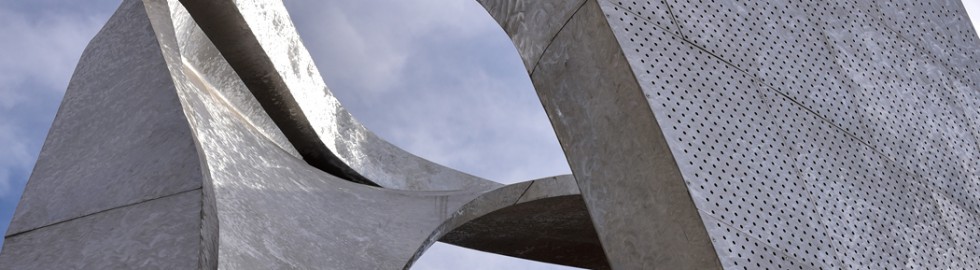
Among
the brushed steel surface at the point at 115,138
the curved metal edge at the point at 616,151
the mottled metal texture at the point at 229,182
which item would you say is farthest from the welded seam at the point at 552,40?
the brushed steel surface at the point at 115,138

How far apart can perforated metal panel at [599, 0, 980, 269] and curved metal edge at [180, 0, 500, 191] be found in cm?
595

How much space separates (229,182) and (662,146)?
531cm

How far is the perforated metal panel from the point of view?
5188 millimetres

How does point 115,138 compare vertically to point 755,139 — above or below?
above

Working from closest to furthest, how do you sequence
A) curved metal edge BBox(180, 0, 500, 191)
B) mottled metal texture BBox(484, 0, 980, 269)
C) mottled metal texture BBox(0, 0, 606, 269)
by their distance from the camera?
mottled metal texture BBox(484, 0, 980, 269) → mottled metal texture BBox(0, 0, 606, 269) → curved metal edge BBox(180, 0, 500, 191)

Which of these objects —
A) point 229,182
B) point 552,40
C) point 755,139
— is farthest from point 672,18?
point 229,182

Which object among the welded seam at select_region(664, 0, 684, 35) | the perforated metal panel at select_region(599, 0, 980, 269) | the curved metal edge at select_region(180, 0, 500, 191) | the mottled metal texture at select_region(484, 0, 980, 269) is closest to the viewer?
the mottled metal texture at select_region(484, 0, 980, 269)

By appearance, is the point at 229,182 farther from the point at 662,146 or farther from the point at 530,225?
the point at 662,146

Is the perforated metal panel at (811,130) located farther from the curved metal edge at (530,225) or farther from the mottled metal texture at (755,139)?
the curved metal edge at (530,225)

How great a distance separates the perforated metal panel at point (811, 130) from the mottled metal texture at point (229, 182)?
2.94m

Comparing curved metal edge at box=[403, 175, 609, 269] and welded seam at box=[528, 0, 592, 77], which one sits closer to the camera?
welded seam at box=[528, 0, 592, 77]

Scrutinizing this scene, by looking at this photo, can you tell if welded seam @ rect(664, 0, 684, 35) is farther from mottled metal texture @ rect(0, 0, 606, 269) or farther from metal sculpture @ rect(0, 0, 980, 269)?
mottled metal texture @ rect(0, 0, 606, 269)

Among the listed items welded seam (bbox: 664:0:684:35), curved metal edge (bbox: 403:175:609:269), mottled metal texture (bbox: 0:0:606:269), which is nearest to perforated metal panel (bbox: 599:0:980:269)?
welded seam (bbox: 664:0:684:35)

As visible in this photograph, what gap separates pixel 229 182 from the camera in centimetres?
938
